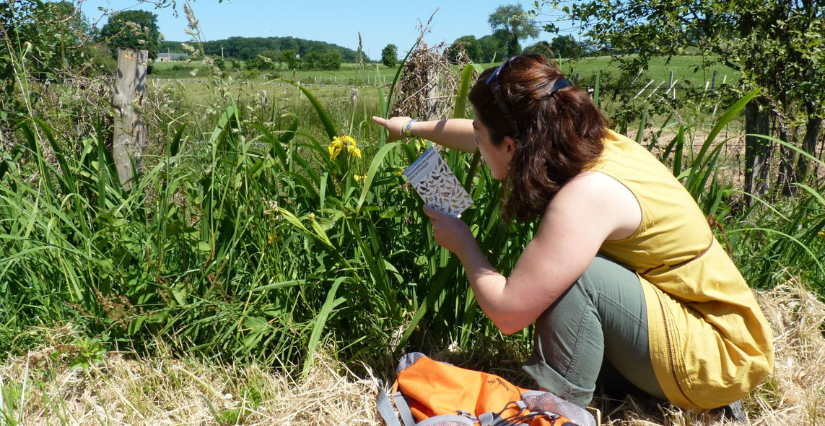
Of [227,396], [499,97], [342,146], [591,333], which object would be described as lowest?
[227,396]

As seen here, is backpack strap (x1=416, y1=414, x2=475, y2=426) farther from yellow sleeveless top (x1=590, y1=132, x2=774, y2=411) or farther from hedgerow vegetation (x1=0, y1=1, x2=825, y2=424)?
yellow sleeveless top (x1=590, y1=132, x2=774, y2=411)

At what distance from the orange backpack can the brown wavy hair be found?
539 millimetres

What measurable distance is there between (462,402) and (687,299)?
684 millimetres

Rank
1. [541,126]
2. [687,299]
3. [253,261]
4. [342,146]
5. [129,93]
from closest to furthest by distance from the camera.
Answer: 1. [541,126]
2. [687,299]
3. [342,146]
4. [253,261]
5. [129,93]

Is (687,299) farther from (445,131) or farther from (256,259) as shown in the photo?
(256,259)

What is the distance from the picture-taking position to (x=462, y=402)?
5.64 feet

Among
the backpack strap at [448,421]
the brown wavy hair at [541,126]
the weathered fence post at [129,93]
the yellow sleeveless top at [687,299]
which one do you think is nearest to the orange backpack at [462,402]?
the backpack strap at [448,421]

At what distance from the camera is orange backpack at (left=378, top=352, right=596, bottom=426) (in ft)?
5.25

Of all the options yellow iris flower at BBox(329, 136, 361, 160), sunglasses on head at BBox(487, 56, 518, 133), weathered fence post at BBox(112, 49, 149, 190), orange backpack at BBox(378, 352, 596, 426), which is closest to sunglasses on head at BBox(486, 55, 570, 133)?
sunglasses on head at BBox(487, 56, 518, 133)

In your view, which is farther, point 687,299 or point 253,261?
point 253,261

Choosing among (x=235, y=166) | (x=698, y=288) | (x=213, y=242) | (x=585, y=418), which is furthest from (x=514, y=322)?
(x=235, y=166)

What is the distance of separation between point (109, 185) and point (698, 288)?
211 centimetres

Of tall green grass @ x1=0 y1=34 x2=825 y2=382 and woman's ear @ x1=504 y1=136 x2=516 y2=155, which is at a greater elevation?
woman's ear @ x1=504 y1=136 x2=516 y2=155

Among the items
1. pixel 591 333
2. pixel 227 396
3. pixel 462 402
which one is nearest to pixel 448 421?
pixel 462 402
